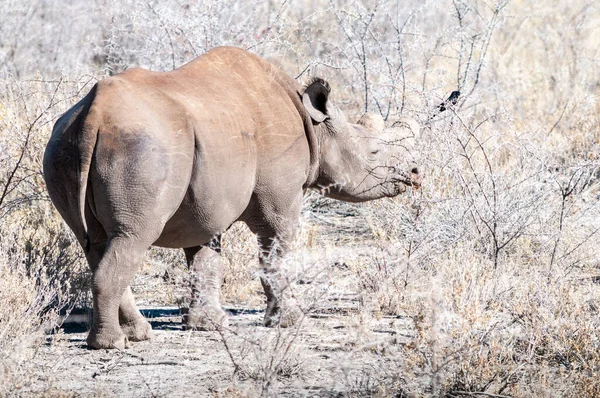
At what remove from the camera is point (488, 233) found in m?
8.24

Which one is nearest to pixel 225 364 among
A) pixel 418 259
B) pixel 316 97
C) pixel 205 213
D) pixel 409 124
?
pixel 205 213

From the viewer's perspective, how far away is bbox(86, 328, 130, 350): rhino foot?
6.21m

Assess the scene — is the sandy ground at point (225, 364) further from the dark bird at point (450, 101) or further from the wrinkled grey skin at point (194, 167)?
the dark bird at point (450, 101)

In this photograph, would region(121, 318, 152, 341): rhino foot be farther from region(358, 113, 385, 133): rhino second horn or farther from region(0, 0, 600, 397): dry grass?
region(358, 113, 385, 133): rhino second horn

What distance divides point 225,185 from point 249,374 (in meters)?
1.27

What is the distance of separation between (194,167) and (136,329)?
116 cm

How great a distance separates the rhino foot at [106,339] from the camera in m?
6.21

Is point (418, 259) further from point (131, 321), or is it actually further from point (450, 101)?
point (131, 321)

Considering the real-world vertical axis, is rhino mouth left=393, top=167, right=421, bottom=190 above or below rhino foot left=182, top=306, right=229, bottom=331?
above

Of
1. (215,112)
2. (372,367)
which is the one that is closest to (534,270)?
(372,367)

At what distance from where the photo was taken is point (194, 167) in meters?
6.19

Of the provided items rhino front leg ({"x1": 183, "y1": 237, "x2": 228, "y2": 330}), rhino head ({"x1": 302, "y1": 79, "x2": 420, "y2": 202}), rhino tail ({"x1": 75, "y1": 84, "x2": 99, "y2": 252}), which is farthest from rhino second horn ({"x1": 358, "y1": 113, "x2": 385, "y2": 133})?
rhino tail ({"x1": 75, "y1": 84, "x2": 99, "y2": 252})

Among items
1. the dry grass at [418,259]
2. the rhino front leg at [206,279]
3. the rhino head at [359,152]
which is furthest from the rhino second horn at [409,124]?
the rhino front leg at [206,279]

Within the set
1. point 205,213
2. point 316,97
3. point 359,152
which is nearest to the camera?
point 205,213
